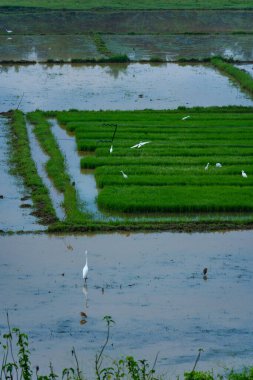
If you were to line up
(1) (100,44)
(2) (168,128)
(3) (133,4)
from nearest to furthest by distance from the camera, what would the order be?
(2) (168,128) → (1) (100,44) → (3) (133,4)

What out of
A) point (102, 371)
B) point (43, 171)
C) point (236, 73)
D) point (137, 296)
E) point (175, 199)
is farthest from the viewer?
point (236, 73)

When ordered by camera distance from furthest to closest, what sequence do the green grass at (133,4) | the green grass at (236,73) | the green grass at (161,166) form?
the green grass at (133,4) → the green grass at (236,73) → the green grass at (161,166)

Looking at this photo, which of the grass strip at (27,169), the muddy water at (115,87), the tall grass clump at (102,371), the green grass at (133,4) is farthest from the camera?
the green grass at (133,4)

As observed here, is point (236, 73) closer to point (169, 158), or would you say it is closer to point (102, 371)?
point (169, 158)

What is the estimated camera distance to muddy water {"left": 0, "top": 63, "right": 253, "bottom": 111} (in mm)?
20406

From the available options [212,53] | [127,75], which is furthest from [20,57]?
[212,53]

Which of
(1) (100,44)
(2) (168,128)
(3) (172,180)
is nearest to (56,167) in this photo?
(3) (172,180)

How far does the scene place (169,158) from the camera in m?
14.9

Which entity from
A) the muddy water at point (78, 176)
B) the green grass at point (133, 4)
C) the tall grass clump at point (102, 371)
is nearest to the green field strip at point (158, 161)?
the muddy water at point (78, 176)

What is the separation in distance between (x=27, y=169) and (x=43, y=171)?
35 cm

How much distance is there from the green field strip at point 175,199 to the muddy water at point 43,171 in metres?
0.60

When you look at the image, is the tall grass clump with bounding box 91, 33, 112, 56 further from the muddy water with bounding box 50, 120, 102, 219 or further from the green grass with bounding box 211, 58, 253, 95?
the muddy water with bounding box 50, 120, 102, 219

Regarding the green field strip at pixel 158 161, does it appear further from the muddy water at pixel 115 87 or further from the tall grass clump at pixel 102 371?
the tall grass clump at pixel 102 371

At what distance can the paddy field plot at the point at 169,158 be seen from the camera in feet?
41.4
